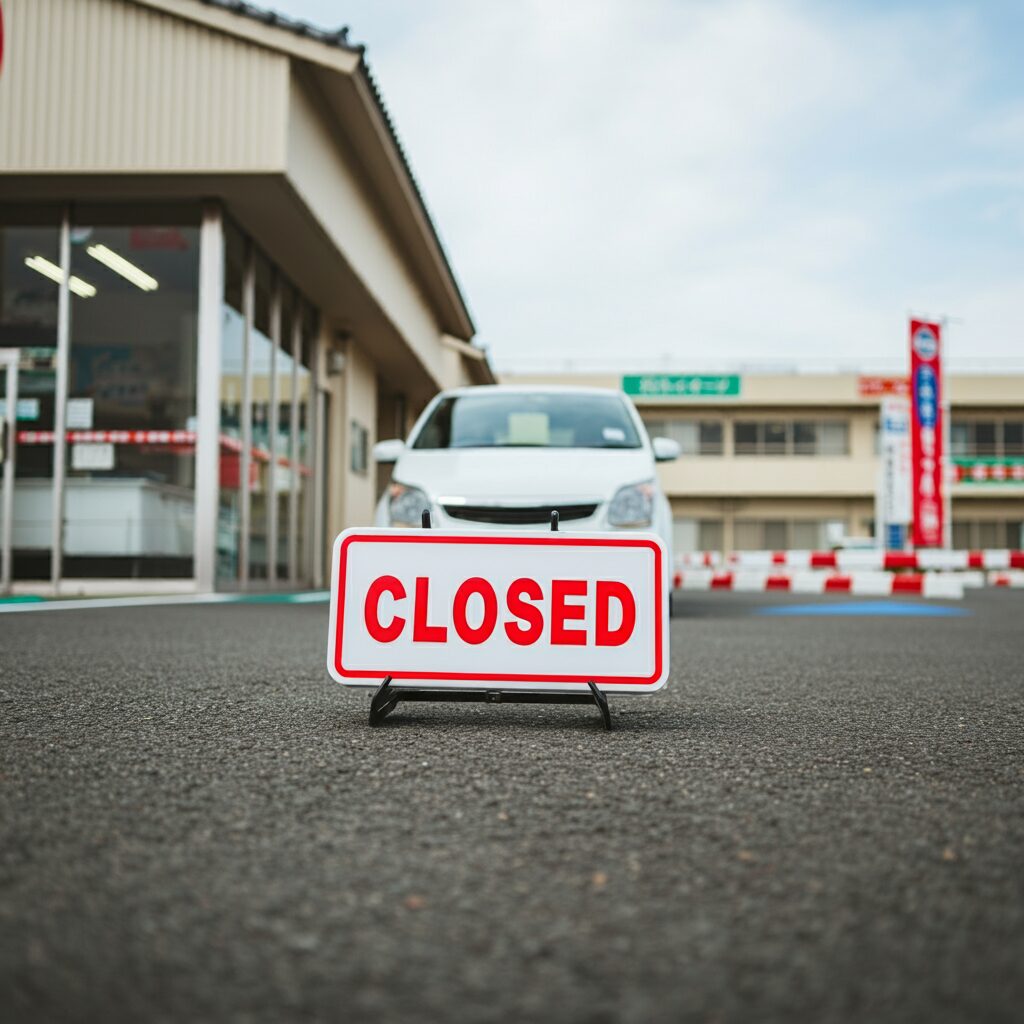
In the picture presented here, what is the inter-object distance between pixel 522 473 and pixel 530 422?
3.44ft

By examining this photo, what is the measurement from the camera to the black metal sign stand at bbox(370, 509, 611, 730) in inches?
119

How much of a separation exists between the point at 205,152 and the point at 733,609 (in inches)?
249

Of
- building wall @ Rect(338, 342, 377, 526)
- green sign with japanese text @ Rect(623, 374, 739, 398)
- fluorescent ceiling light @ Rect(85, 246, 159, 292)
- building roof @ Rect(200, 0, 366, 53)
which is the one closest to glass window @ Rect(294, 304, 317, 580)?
building wall @ Rect(338, 342, 377, 526)

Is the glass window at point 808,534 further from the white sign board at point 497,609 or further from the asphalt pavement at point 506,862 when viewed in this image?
the white sign board at point 497,609

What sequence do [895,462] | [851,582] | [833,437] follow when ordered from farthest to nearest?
[833,437]
[895,462]
[851,582]

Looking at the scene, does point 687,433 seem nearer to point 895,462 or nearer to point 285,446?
point 895,462

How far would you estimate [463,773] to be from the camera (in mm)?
2332

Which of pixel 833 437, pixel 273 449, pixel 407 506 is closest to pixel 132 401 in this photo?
pixel 273 449

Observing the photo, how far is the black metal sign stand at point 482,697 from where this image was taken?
3.02 meters

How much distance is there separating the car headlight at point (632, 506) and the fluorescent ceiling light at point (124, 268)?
6.05 metres

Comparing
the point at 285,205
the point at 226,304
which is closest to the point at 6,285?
the point at 226,304

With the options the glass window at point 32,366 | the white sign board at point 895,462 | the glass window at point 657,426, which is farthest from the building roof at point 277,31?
the glass window at point 657,426

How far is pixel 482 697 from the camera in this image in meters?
3.10

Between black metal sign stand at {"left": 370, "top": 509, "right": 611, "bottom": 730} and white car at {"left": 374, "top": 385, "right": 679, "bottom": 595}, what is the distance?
2610mm
